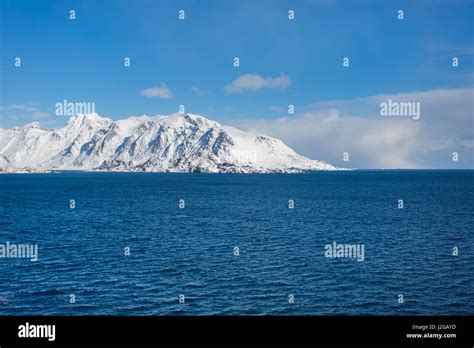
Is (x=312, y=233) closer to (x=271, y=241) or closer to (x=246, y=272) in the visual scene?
(x=271, y=241)

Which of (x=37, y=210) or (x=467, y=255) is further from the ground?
(x=37, y=210)

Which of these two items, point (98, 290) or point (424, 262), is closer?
point (98, 290)

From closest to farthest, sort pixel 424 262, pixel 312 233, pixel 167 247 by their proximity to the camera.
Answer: pixel 424 262, pixel 167 247, pixel 312 233

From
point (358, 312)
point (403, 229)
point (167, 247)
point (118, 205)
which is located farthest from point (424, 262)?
point (118, 205)

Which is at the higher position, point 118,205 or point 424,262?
point 118,205

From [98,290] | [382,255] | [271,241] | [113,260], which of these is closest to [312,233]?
[271,241]

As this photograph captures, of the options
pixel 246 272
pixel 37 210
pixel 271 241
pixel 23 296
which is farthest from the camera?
pixel 37 210

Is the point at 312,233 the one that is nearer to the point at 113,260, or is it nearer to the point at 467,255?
the point at 467,255
